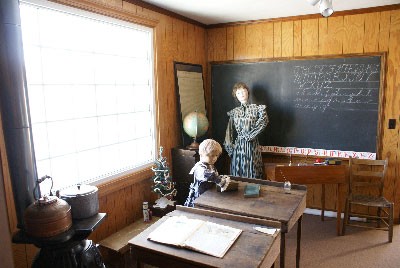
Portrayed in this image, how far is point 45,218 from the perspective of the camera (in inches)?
66.1

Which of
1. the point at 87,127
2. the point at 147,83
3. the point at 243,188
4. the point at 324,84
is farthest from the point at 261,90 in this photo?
the point at 87,127

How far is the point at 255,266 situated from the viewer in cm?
144

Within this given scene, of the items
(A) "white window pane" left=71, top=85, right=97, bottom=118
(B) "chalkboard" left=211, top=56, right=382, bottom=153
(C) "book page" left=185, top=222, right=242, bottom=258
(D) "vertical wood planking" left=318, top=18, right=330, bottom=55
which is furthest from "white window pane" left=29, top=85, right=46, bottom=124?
(D) "vertical wood planking" left=318, top=18, right=330, bottom=55

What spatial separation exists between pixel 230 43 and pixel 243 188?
2.38 m

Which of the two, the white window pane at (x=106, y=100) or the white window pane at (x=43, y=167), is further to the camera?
the white window pane at (x=106, y=100)

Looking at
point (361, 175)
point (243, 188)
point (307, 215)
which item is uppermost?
point (243, 188)

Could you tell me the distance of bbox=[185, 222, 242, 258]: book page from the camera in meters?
1.57

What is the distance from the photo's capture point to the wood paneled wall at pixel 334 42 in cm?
340

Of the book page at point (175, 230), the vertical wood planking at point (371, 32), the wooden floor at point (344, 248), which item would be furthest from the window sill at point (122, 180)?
the vertical wood planking at point (371, 32)

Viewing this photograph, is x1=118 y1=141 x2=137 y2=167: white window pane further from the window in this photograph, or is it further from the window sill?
the window sill

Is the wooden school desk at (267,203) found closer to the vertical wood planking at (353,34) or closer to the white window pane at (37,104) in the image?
the white window pane at (37,104)

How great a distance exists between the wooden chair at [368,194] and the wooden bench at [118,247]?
223 centimetres

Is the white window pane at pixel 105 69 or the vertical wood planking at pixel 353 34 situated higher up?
the vertical wood planking at pixel 353 34

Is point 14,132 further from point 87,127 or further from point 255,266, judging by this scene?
point 255,266
